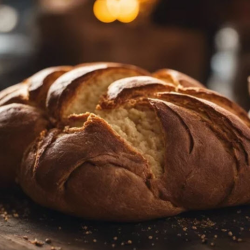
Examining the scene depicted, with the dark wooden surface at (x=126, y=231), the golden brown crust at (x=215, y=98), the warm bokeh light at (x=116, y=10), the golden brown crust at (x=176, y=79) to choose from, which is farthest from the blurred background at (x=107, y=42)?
the dark wooden surface at (x=126, y=231)

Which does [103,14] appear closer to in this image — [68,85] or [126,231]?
[68,85]

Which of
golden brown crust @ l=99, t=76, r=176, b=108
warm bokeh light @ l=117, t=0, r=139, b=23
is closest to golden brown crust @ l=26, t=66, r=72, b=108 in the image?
golden brown crust @ l=99, t=76, r=176, b=108

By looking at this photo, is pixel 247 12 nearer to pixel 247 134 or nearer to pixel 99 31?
pixel 99 31

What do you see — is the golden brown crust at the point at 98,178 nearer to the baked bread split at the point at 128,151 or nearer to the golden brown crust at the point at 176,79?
the baked bread split at the point at 128,151

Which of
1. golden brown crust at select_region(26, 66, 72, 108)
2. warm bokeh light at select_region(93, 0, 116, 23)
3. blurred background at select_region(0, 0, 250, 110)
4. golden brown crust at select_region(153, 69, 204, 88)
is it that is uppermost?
golden brown crust at select_region(153, 69, 204, 88)

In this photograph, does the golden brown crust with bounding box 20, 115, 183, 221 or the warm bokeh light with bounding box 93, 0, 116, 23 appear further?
the warm bokeh light with bounding box 93, 0, 116, 23

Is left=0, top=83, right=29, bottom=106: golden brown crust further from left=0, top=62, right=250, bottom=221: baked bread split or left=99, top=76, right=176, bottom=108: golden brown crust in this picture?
left=99, top=76, right=176, bottom=108: golden brown crust
